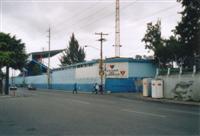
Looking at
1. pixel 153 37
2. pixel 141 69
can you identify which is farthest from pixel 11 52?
pixel 153 37

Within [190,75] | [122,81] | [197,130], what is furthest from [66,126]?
[122,81]

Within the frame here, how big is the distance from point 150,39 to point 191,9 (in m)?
23.5

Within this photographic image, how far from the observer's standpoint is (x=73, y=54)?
424 ft

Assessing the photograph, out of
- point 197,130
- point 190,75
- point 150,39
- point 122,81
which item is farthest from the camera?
point 150,39

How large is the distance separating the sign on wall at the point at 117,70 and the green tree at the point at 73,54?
216 ft

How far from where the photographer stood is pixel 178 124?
43.0 feet

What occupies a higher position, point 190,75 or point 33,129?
point 190,75

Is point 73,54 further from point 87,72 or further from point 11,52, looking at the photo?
point 11,52

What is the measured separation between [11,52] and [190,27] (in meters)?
24.0

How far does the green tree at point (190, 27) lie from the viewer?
161ft

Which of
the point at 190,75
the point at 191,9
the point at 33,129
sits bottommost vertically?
the point at 33,129

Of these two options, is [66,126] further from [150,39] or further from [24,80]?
[24,80]

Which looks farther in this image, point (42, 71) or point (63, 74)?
point (42, 71)

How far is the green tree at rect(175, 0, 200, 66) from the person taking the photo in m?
49.2
